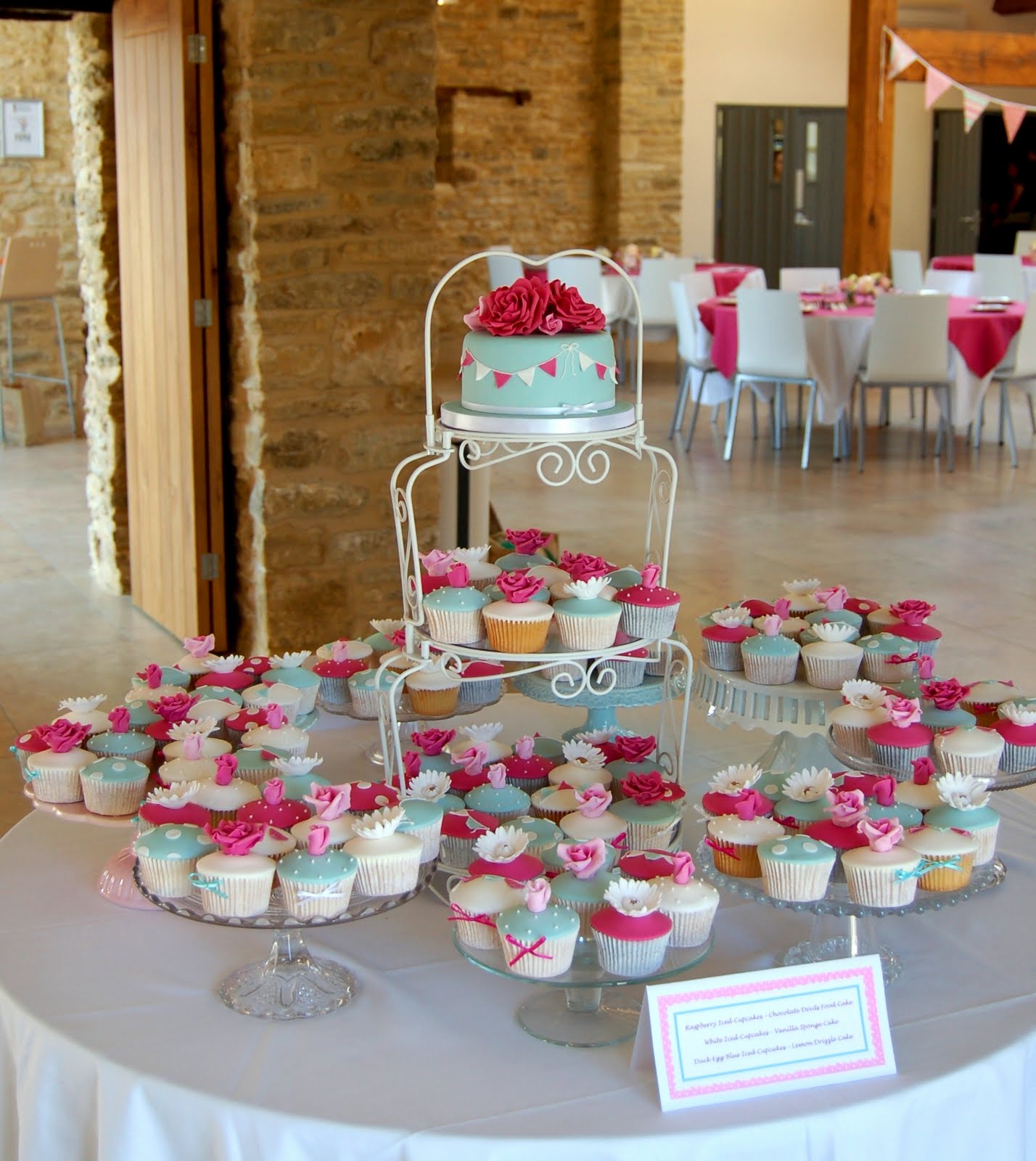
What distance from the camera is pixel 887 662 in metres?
2.20

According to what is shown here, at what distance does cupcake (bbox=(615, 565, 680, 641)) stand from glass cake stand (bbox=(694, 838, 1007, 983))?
321 mm

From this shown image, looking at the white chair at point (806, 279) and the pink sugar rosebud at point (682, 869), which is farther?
the white chair at point (806, 279)

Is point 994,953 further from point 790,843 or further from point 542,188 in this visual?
point 542,188

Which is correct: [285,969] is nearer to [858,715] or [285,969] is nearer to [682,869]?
[682,869]

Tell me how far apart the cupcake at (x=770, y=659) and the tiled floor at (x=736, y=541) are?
2.14m

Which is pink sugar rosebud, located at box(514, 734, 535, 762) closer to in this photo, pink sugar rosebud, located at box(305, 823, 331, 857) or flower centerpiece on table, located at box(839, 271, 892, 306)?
pink sugar rosebud, located at box(305, 823, 331, 857)

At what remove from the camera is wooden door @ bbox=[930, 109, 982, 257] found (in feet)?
47.5

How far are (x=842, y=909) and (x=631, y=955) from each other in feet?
0.82

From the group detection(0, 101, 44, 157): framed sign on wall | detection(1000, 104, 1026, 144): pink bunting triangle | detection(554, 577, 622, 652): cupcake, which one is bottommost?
detection(554, 577, 622, 652): cupcake

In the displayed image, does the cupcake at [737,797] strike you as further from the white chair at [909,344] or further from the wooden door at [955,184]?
the wooden door at [955,184]

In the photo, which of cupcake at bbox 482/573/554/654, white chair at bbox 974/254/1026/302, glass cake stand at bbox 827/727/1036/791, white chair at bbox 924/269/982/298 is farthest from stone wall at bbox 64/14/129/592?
white chair at bbox 974/254/1026/302

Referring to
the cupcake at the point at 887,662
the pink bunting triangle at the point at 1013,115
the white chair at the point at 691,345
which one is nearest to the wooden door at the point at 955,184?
the pink bunting triangle at the point at 1013,115

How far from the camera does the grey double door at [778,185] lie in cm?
1385

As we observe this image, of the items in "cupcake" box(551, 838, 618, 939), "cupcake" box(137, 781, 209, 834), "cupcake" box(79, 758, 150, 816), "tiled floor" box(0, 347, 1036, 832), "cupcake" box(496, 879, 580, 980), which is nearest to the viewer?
"cupcake" box(496, 879, 580, 980)
